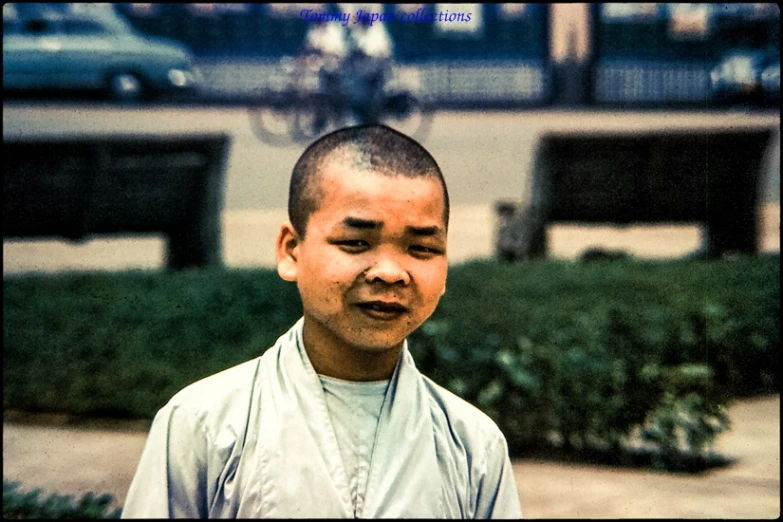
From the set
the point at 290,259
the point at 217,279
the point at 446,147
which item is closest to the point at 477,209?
the point at 446,147

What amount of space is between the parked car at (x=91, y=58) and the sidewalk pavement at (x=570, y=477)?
214 centimetres

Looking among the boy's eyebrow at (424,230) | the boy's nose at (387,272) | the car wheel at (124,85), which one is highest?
the car wheel at (124,85)

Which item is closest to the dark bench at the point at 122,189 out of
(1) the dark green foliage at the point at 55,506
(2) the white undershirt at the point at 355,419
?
(1) the dark green foliage at the point at 55,506

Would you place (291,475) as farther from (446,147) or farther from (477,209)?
(477,209)

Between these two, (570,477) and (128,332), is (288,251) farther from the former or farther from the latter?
(128,332)

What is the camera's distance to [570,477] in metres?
3.69

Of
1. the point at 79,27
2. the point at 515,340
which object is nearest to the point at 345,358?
the point at 515,340

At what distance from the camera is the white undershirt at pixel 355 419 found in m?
1.56

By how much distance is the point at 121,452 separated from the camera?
3.82m

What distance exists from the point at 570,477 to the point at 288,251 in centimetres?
233

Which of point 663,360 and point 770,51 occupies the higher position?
point 770,51

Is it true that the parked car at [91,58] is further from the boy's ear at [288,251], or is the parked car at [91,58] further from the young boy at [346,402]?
the young boy at [346,402]

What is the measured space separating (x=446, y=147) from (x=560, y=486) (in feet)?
10.7

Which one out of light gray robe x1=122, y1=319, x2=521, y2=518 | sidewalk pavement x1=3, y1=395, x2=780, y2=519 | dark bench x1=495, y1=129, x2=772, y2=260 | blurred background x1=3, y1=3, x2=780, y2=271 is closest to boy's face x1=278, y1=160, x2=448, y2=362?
light gray robe x1=122, y1=319, x2=521, y2=518
